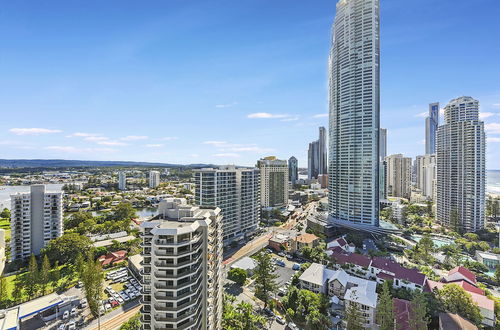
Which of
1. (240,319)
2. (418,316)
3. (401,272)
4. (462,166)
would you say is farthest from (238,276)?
(462,166)

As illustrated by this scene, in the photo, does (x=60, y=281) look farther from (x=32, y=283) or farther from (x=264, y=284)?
(x=264, y=284)

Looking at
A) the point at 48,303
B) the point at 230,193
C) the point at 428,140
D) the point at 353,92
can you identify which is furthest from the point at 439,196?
the point at 428,140

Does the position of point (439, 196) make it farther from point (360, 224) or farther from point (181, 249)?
point (181, 249)

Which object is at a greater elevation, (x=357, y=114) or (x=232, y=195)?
(x=357, y=114)

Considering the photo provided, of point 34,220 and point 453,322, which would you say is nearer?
point 453,322

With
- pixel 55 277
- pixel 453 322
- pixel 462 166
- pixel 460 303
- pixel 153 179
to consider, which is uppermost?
pixel 462 166

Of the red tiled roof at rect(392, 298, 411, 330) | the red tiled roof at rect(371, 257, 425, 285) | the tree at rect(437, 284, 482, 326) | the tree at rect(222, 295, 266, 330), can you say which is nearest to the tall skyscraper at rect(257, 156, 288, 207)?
the red tiled roof at rect(371, 257, 425, 285)

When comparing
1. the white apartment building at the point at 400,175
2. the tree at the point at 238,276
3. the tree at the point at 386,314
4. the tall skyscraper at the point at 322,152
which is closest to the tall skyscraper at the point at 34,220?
the tree at the point at 238,276
